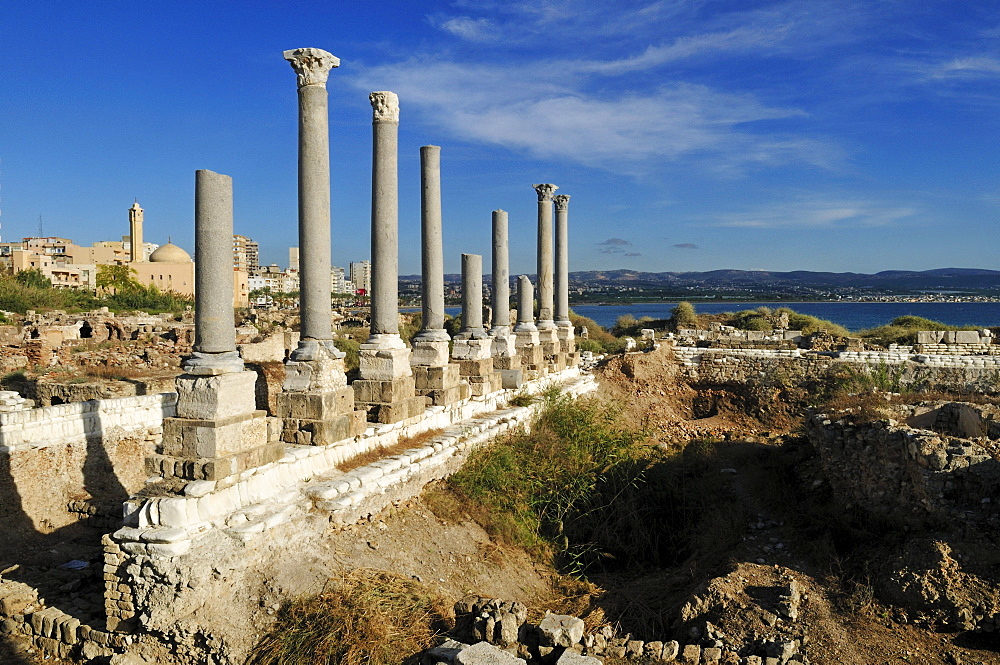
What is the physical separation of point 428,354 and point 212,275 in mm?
4770

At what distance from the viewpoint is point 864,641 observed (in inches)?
246

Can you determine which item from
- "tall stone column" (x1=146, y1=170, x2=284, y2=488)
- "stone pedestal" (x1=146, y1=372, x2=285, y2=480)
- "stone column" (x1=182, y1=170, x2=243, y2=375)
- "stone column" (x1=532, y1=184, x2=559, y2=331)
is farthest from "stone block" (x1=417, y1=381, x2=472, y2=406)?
"stone column" (x1=532, y1=184, x2=559, y2=331)

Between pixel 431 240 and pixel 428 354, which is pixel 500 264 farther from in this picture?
pixel 428 354

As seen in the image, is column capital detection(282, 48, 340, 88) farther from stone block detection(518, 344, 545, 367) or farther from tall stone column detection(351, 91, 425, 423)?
stone block detection(518, 344, 545, 367)

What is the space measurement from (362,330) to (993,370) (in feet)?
74.0

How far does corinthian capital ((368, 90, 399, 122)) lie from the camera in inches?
423

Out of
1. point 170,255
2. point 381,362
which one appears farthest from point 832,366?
point 170,255

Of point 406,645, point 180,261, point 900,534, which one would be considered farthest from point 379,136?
point 180,261

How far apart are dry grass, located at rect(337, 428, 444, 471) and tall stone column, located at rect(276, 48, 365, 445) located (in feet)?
1.06

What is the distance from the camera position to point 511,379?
48.9ft

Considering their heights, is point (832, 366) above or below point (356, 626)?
above

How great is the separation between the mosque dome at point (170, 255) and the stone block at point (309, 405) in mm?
56864

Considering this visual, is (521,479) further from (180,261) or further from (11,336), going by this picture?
(180,261)

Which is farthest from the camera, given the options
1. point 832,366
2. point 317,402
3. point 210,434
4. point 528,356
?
point 832,366
